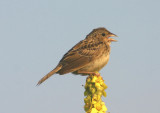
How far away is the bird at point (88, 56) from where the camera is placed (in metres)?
8.94

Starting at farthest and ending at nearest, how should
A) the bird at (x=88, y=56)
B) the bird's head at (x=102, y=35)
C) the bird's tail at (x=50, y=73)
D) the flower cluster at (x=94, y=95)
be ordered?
the bird's head at (x=102, y=35)
the bird at (x=88, y=56)
the bird's tail at (x=50, y=73)
the flower cluster at (x=94, y=95)

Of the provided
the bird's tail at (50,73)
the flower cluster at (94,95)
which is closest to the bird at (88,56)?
the bird's tail at (50,73)

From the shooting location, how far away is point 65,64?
9094 millimetres

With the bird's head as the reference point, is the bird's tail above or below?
below

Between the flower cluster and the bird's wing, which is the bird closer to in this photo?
the bird's wing

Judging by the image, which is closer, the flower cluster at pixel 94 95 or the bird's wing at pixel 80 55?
the flower cluster at pixel 94 95

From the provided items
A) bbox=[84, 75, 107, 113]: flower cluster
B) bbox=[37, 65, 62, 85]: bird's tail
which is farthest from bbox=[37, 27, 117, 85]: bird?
bbox=[84, 75, 107, 113]: flower cluster

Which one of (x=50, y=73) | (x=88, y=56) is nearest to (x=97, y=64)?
(x=88, y=56)

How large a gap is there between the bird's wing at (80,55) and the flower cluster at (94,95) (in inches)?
126

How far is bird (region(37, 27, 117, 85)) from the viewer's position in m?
8.94

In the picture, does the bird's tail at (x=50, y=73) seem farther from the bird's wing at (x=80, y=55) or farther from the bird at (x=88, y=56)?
the bird's wing at (x=80, y=55)

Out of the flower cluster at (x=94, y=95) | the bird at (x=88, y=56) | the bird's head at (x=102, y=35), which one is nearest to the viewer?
the flower cluster at (x=94, y=95)

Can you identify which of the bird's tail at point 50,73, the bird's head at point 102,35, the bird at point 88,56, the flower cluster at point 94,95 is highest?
the bird's head at point 102,35

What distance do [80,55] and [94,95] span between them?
4.26 m
